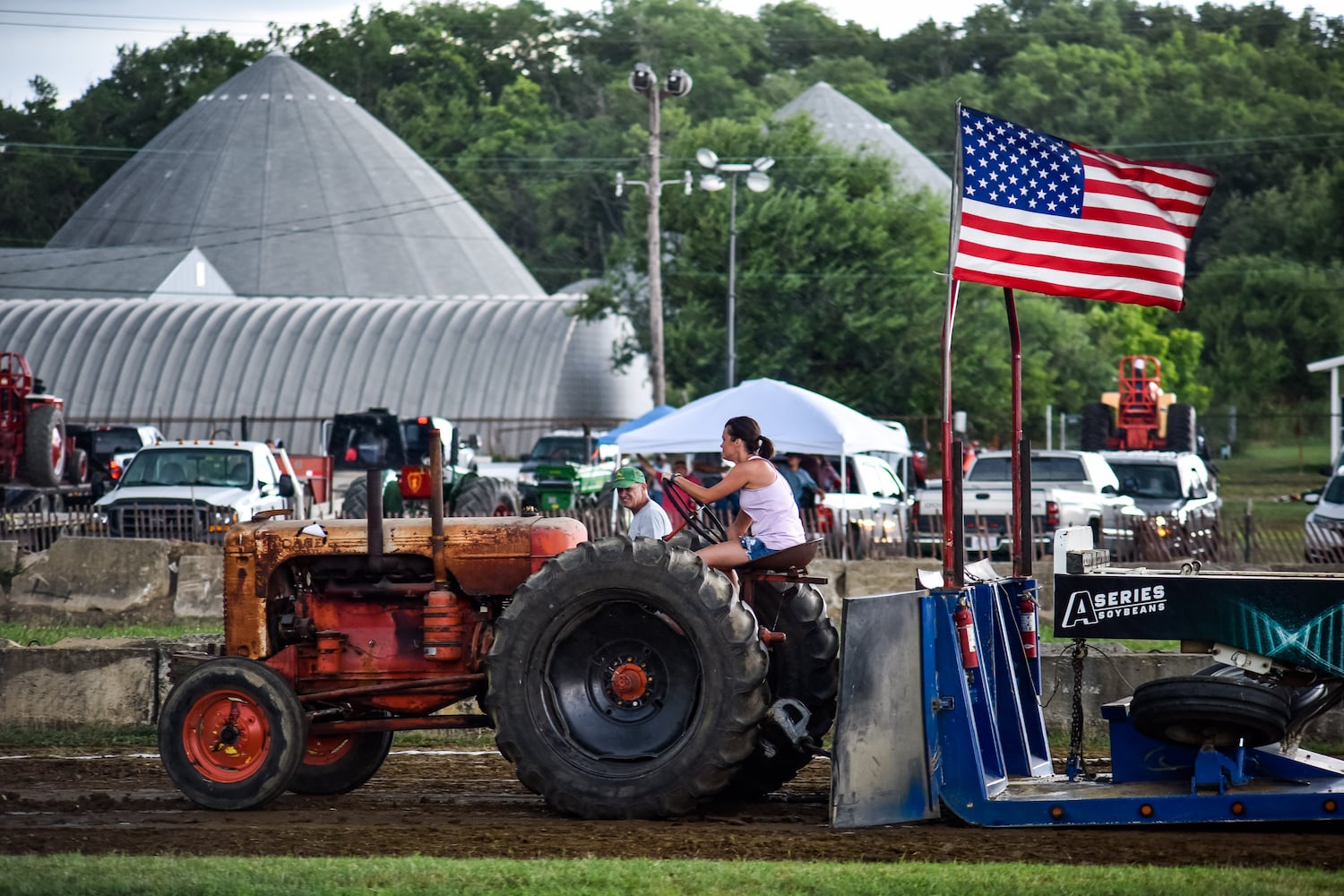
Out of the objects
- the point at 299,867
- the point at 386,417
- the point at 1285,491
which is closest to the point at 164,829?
the point at 299,867

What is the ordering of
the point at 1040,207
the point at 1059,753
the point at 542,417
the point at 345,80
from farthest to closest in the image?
the point at 345,80, the point at 542,417, the point at 1059,753, the point at 1040,207

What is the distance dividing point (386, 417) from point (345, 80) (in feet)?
275

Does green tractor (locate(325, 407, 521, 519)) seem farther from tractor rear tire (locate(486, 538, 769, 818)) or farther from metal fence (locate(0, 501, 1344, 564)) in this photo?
tractor rear tire (locate(486, 538, 769, 818))

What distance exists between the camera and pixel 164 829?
836cm

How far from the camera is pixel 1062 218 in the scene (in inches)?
372

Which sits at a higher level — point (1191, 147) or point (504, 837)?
point (1191, 147)

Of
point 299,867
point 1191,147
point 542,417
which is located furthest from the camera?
point 1191,147

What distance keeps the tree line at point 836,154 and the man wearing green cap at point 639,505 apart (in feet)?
127

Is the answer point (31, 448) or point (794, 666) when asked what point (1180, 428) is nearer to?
point (31, 448)

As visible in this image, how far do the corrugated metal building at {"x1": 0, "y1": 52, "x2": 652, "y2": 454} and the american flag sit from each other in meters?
39.0

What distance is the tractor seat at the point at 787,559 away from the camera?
30.2 ft

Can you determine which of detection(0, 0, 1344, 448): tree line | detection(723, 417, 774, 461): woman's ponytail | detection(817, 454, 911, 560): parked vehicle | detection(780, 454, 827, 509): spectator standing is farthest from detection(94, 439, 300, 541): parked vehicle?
detection(0, 0, 1344, 448): tree line

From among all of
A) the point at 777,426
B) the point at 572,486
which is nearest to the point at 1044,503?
the point at 777,426

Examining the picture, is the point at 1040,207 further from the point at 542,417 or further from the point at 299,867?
the point at 542,417
